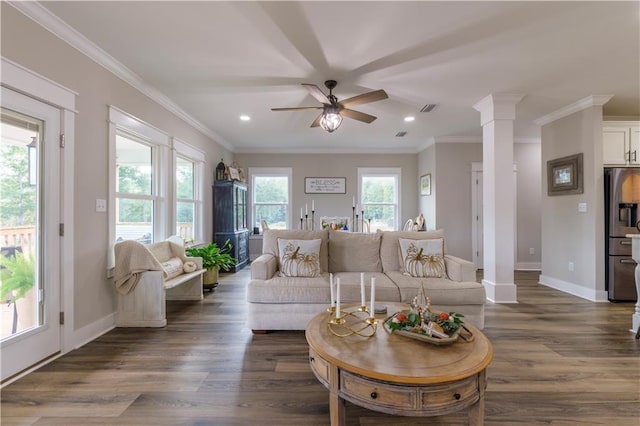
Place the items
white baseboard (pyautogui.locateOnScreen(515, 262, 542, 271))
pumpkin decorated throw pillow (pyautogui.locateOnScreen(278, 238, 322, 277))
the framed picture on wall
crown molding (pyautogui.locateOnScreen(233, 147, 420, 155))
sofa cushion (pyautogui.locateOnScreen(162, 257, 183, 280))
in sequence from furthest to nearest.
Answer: crown molding (pyautogui.locateOnScreen(233, 147, 420, 155)) < the framed picture on wall < white baseboard (pyautogui.locateOnScreen(515, 262, 542, 271)) < sofa cushion (pyautogui.locateOnScreen(162, 257, 183, 280)) < pumpkin decorated throw pillow (pyautogui.locateOnScreen(278, 238, 322, 277))

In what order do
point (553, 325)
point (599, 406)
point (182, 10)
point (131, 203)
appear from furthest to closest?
1. point (131, 203)
2. point (553, 325)
3. point (182, 10)
4. point (599, 406)

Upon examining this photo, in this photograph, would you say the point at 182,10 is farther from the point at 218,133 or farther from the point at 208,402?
the point at 218,133

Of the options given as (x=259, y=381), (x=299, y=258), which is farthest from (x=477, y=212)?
(x=259, y=381)

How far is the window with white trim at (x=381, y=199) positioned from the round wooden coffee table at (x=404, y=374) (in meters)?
5.09

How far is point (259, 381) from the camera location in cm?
192

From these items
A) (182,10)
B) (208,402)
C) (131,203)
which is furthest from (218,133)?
(208,402)

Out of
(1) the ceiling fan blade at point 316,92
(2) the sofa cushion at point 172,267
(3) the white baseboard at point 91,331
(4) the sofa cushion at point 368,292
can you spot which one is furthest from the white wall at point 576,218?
(3) the white baseboard at point 91,331

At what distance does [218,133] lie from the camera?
5305 mm

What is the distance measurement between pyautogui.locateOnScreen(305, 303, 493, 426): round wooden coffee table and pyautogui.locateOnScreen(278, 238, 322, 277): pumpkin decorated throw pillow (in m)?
1.41

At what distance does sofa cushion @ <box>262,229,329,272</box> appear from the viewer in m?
3.24

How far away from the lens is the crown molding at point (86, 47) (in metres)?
1.98

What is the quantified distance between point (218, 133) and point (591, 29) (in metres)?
5.04

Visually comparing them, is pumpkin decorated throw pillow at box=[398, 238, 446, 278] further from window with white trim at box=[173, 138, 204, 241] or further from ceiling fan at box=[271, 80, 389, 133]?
window with white trim at box=[173, 138, 204, 241]

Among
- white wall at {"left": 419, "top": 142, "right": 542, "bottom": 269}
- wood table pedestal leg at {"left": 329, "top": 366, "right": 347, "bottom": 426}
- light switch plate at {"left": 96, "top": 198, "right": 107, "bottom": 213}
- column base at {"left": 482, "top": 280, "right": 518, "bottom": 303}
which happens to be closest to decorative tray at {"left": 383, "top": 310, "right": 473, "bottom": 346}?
wood table pedestal leg at {"left": 329, "top": 366, "right": 347, "bottom": 426}
